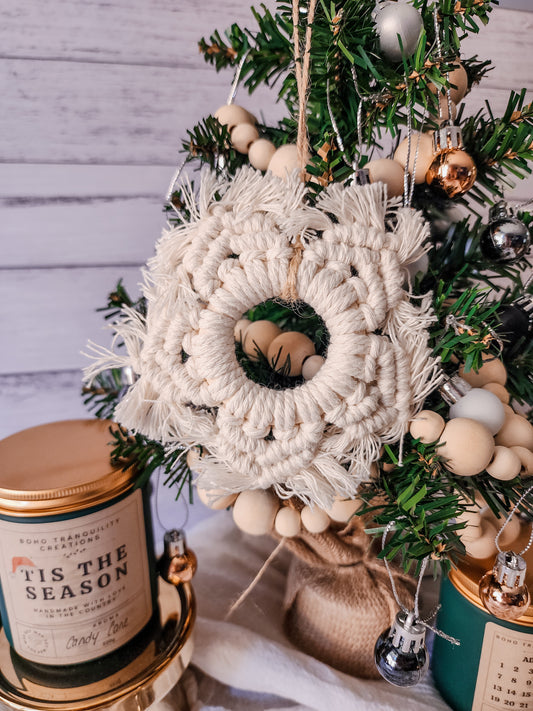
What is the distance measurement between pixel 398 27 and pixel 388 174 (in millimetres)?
95

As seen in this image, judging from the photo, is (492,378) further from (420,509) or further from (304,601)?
(304,601)

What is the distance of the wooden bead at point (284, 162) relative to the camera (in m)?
0.37

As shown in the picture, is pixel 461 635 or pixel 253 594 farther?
pixel 253 594

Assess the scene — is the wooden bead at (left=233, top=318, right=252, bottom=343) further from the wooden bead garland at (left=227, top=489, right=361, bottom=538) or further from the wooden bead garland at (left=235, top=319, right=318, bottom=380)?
the wooden bead garland at (left=227, top=489, right=361, bottom=538)

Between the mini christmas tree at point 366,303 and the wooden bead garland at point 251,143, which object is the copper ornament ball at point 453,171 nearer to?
the mini christmas tree at point 366,303

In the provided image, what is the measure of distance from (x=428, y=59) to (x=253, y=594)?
1.76ft

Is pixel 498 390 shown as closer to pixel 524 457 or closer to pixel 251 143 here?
pixel 524 457

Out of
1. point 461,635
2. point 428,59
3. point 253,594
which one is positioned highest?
point 428,59

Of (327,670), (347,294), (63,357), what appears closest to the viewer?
(347,294)

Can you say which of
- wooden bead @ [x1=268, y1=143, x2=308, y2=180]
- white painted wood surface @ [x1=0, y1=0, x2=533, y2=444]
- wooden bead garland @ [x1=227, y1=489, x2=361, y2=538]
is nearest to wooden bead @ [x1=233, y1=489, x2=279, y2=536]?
wooden bead garland @ [x1=227, y1=489, x2=361, y2=538]

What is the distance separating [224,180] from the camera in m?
0.38

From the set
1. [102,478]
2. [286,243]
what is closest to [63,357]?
[102,478]

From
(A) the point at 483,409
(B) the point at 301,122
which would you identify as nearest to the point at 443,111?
(B) the point at 301,122

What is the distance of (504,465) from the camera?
34 cm
